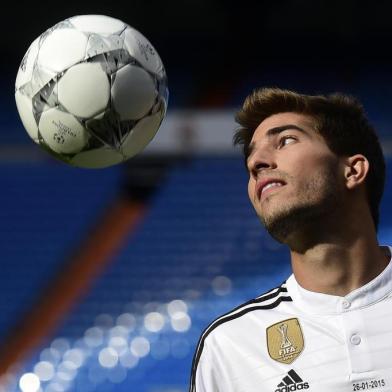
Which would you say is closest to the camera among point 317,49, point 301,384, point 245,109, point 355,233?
point 301,384

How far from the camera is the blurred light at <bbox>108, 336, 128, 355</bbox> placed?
20.5 feet

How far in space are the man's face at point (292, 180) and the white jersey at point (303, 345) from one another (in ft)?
0.75

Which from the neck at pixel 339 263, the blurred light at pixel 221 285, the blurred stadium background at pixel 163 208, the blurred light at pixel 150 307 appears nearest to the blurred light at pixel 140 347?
the blurred stadium background at pixel 163 208

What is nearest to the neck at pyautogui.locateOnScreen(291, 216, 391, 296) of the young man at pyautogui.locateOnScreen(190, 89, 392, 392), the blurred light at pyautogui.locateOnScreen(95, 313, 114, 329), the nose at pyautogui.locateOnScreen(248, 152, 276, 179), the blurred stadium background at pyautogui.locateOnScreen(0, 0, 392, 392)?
the young man at pyautogui.locateOnScreen(190, 89, 392, 392)

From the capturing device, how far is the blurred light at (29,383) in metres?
6.07

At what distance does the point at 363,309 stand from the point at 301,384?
11.0 inches

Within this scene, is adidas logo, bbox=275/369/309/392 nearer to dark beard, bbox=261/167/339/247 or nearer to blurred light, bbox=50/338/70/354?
dark beard, bbox=261/167/339/247

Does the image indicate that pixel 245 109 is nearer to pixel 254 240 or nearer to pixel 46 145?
pixel 46 145

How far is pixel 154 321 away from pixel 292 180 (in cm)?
394

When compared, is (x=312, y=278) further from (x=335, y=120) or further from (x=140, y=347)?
(x=140, y=347)

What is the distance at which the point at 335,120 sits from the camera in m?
2.76

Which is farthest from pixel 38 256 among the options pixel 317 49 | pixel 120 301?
pixel 317 49

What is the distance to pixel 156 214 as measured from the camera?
7215 mm

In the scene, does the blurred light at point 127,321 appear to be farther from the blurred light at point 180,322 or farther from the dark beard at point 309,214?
the dark beard at point 309,214
